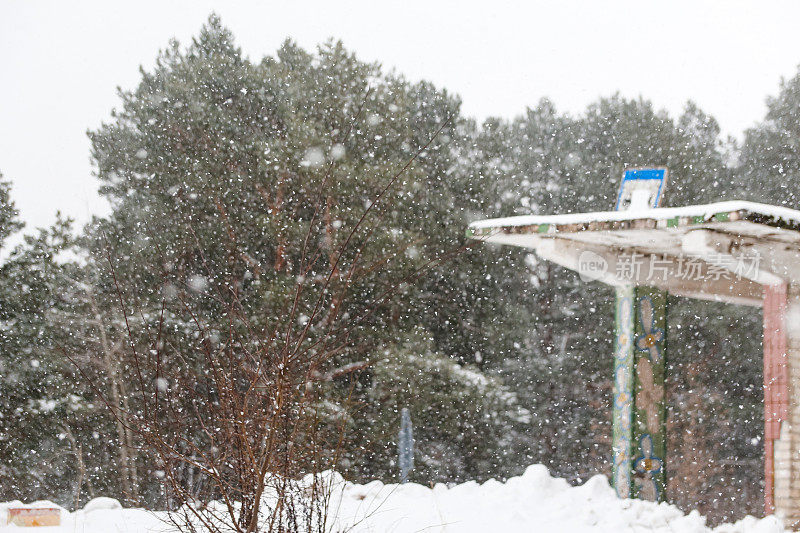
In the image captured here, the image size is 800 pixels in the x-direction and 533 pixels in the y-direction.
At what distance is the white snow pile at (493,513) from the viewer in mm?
4449

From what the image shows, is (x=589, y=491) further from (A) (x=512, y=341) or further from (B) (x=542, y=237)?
(A) (x=512, y=341)

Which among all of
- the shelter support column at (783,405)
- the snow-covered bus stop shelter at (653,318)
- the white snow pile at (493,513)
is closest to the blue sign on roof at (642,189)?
the snow-covered bus stop shelter at (653,318)

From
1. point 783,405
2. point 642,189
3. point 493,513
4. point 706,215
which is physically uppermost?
point 642,189

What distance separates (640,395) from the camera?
616 centimetres

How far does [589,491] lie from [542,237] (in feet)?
5.83

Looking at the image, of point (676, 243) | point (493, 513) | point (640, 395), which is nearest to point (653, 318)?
point (640, 395)

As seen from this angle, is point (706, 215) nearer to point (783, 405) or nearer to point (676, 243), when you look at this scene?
point (676, 243)

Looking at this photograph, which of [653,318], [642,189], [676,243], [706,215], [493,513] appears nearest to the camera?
[493,513]

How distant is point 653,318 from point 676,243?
29.6 inches

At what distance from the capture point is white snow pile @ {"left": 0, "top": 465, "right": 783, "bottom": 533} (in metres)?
4.45

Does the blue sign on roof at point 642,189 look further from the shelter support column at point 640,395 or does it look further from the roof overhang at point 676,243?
the shelter support column at point 640,395

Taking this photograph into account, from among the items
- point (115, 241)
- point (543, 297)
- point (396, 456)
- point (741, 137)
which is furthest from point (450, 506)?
point (741, 137)

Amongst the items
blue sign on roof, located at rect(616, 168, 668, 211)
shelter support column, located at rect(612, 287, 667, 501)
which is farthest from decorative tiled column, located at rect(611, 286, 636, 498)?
blue sign on roof, located at rect(616, 168, 668, 211)

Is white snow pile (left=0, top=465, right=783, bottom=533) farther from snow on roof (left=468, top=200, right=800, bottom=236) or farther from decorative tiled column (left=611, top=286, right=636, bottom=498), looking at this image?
snow on roof (left=468, top=200, right=800, bottom=236)
